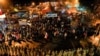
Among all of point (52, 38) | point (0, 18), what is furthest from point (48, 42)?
point (0, 18)

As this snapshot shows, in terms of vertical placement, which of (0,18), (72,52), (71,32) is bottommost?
(72,52)

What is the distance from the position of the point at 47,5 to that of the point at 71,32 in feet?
1.12

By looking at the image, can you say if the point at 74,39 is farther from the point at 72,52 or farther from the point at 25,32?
the point at 25,32

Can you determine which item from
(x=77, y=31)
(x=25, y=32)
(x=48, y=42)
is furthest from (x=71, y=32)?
(x=25, y=32)

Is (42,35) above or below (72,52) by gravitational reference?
above

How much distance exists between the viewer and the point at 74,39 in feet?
9.68

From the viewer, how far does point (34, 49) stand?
2.91 m

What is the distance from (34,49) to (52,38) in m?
0.20

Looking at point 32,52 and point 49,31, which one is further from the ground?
point 49,31

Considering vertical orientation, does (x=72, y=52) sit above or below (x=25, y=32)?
below

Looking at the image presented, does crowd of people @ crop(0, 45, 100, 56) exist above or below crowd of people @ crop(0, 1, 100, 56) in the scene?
below

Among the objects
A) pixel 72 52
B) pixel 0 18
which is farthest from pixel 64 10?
pixel 0 18

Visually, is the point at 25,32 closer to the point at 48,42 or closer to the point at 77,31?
the point at 48,42

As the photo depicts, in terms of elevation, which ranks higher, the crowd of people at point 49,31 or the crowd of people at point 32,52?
the crowd of people at point 49,31
